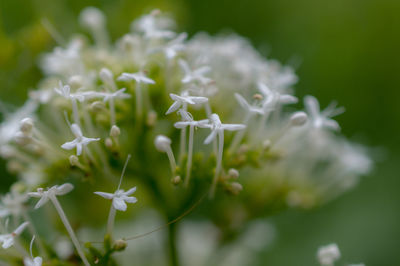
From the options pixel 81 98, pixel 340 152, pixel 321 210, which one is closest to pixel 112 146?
pixel 81 98

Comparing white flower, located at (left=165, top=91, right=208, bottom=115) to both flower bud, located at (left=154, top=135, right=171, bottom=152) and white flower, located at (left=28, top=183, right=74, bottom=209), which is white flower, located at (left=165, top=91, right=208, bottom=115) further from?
white flower, located at (left=28, top=183, right=74, bottom=209)

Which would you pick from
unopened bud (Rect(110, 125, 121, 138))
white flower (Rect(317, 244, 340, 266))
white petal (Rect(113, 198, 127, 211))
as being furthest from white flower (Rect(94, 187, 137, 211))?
white flower (Rect(317, 244, 340, 266))

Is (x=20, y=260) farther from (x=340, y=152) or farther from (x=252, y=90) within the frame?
(x=340, y=152)

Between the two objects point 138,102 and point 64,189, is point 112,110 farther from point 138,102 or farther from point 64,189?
point 64,189

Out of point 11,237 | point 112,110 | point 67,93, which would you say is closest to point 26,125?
point 67,93

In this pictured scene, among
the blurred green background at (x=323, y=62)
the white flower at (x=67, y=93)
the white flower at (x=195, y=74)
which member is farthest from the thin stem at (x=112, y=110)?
the blurred green background at (x=323, y=62)

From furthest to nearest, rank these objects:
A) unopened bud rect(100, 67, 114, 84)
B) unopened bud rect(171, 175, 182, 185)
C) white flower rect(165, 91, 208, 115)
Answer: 1. unopened bud rect(100, 67, 114, 84)
2. unopened bud rect(171, 175, 182, 185)
3. white flower rect(165, 91, 208, 115)
